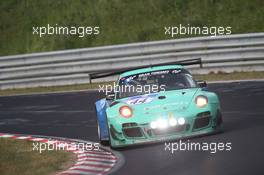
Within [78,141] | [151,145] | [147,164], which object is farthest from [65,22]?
[147,164]

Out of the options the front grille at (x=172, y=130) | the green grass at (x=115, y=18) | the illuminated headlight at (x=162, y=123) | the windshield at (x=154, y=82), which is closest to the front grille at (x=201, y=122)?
the front grille at (x=172, y=130)

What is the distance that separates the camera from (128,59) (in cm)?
2197

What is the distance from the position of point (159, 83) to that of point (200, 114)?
54.3 inches

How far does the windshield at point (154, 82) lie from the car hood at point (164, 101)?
0.39 meters

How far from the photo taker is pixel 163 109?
11.2 meters

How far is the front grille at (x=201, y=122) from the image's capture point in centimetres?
1116

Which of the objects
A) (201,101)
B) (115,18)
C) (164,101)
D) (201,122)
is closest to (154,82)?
(164,101)

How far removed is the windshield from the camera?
12.3 m

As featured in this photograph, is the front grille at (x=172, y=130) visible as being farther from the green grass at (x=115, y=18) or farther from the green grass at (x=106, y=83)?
the green grass at (x=115, y=18)

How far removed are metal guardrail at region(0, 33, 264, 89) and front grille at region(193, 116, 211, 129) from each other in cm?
949

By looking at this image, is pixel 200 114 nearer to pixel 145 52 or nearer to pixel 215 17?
pixel 145 52

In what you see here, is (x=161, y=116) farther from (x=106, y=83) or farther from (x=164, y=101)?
(x=106, y=83)

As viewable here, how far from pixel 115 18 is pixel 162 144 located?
1447 centimetres

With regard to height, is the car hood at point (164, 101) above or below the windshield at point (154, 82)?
below
